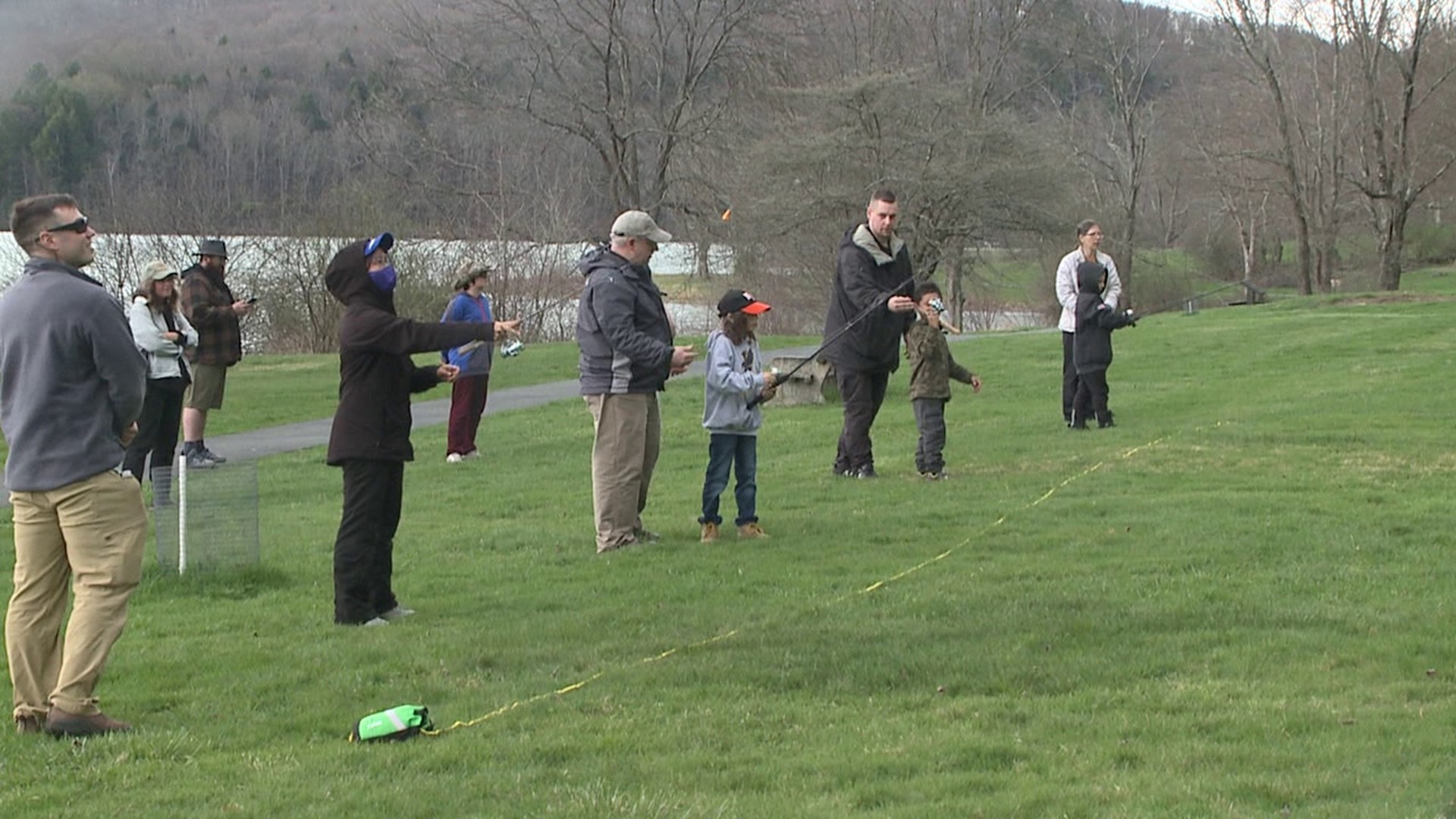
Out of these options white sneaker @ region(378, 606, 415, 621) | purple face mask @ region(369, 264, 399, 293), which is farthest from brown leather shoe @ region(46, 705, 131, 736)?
purple face mask @ region(369, 264, 399, 293)

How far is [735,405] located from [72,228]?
491 centimetres

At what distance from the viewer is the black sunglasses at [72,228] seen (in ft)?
21.3

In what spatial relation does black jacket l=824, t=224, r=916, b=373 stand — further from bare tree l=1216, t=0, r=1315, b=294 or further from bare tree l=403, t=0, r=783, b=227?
bare tree l=1216, t=0, r=1315, b=294

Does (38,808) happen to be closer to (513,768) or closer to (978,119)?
(513,768)

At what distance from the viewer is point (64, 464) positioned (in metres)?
6.38

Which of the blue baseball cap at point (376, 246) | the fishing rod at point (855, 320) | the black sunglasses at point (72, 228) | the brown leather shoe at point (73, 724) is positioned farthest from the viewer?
the fishing rod at point (855, 320)

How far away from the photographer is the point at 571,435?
18.0 meters

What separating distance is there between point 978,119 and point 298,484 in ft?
98.3

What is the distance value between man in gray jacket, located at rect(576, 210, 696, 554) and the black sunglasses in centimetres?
390

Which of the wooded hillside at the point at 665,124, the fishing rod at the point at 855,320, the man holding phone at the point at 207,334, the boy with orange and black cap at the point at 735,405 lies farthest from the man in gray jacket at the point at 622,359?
the wooded hillside at the point at 665,124

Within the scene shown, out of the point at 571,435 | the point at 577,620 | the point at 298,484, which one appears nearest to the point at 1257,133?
the point at 571,435

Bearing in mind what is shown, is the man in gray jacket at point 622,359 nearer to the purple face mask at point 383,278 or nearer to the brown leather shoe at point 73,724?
the purple face mask at point 383,278

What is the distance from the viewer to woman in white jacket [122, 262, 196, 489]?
507 inches

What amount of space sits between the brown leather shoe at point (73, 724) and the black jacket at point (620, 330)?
14.0 ft
